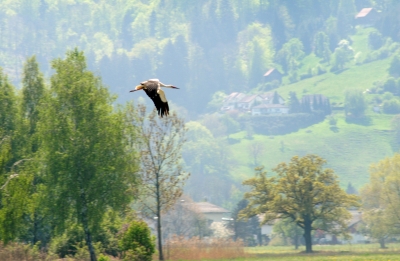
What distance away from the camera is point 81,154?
47844 millimetres

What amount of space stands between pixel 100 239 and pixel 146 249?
1004cm

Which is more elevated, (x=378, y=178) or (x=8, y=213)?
(x=378, y=178)

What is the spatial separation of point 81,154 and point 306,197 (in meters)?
23.9

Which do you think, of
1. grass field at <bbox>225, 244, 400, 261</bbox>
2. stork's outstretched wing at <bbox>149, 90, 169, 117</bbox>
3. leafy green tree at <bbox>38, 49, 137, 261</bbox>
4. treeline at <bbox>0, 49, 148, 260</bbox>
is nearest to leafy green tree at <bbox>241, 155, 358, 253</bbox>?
grass field at <bbox>225, 244, 400, 261</bbox>

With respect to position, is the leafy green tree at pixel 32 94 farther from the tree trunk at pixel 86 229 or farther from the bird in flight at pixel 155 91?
the bird in flight at pixel 155 91

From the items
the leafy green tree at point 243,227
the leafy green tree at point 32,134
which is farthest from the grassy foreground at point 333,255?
the leafy green tree at point 243,227

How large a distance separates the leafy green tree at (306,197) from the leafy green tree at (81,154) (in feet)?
61.6

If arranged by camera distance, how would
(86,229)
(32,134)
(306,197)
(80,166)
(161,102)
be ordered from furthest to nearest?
(306,197) < (32,134) < (80,166) < (86,229) < (161,102)

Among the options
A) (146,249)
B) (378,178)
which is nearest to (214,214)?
(378,178)

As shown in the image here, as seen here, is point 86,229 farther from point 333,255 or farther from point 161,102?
point 161,102

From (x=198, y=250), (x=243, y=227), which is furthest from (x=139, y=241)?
(x=243, y=227)

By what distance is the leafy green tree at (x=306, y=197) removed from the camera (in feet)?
212

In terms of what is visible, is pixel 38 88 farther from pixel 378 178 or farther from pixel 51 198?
pixel 378 178

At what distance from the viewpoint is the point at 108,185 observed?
48.5 m
